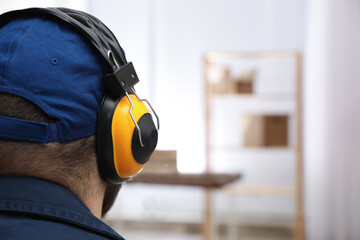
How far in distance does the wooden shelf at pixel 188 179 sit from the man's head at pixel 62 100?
196 centimetres

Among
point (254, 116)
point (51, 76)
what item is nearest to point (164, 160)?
point (51, 76)

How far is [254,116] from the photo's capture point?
336 cm

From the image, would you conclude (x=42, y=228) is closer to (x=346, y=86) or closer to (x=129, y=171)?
(x=129, y=171)

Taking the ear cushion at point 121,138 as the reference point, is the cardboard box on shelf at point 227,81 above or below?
above

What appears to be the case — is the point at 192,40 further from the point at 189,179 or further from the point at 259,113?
the point at 189,179

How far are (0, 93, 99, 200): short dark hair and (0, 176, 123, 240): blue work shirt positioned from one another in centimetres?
1

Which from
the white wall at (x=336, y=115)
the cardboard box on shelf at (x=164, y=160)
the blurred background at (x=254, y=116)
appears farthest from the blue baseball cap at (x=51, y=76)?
the white wall at (x=336, y=115)

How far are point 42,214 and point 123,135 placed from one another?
0.16 m

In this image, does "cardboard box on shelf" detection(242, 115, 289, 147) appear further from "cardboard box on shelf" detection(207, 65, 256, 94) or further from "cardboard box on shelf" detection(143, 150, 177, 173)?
"cardboard box on shelf" detection(143, 150, 177, 173)

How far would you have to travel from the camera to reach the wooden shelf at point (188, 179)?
2641mm

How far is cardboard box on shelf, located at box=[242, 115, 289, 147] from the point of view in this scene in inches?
131

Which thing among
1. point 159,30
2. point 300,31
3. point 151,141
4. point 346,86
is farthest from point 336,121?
point 151,141

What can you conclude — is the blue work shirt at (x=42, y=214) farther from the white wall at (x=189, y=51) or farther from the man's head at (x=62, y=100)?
the white wall at (x=189, y=51)

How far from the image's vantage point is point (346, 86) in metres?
3.47
